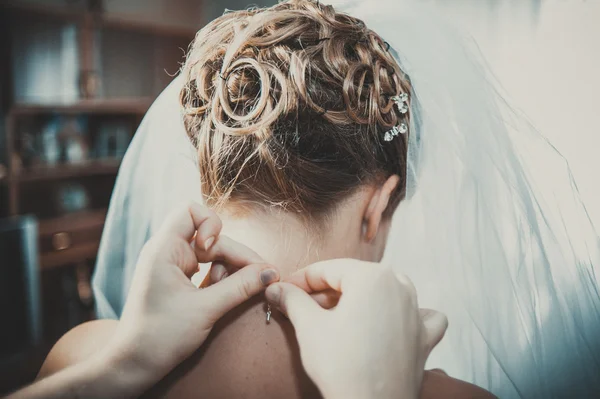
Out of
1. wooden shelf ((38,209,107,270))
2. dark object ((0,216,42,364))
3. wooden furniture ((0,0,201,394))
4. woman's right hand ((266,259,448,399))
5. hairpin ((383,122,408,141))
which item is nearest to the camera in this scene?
woman's right hand ((266,259,448,399))

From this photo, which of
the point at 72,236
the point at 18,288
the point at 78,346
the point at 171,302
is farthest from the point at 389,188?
the point at 72,236

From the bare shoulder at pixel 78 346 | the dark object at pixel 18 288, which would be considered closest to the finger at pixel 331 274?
the bare shoulder at pixel 78 346

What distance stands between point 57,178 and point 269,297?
89.7 inches

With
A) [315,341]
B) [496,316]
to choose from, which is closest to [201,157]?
[315,341]

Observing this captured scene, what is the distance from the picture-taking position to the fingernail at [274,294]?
67cm

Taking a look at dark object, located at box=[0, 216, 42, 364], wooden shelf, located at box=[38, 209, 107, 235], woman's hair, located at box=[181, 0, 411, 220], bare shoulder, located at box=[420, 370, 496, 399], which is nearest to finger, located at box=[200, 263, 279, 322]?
woman's hair, located at box=[181, 0, 411, 220]

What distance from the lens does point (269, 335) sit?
69 cm

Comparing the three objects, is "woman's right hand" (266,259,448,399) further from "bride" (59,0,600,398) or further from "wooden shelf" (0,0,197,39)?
"wooden shelf" (0,0,197,39)

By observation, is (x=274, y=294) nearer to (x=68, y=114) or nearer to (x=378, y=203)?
(x=378, y=203)

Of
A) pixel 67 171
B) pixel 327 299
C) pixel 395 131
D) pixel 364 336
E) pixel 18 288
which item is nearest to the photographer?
pixel 364 336

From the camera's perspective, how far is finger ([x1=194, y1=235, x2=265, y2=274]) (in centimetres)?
72

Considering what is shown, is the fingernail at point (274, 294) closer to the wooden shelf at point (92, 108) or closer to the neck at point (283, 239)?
the neck at point (283, 239)

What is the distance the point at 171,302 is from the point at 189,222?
0.39 ft

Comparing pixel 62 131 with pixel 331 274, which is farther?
pixel 62 131
